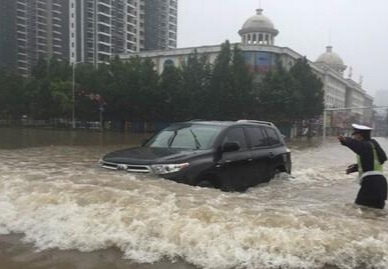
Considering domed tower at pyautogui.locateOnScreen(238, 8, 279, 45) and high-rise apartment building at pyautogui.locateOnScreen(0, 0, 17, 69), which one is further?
high-rise apartment building at pyautogui.locateOnScreen(0, 0, 17, 69)

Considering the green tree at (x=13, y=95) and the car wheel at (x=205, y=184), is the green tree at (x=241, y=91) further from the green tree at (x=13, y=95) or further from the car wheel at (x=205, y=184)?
the car wheel at (x=205, y=184)

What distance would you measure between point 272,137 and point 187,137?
8.28ft

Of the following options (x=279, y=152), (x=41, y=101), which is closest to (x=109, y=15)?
(x=41, y=101)

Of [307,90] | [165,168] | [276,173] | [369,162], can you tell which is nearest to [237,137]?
[276,173]

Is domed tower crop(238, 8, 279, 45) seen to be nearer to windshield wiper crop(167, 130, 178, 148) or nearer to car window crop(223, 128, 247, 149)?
car window crop(223, 128, 247, 149)

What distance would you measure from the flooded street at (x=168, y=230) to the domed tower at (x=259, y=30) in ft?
279

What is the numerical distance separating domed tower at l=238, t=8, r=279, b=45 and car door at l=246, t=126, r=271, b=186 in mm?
81407

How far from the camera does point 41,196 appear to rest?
268 inches

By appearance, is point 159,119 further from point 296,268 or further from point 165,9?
point 165,9

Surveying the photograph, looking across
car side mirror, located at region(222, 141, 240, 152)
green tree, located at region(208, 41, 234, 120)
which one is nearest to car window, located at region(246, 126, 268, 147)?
car side mirror, located at region(222, 141, 240, 152)

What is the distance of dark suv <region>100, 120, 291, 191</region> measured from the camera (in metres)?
7.58

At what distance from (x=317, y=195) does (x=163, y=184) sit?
3910 millimetres

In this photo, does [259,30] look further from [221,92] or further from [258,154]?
[258,154]

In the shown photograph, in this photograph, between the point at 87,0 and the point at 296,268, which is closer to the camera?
the point at 296,268
